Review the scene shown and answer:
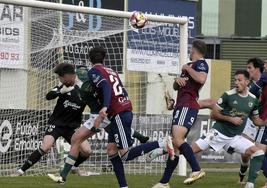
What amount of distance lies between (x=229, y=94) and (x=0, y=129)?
5.66 meters

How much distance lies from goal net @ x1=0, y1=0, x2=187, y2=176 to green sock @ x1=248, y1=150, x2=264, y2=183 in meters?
4.26

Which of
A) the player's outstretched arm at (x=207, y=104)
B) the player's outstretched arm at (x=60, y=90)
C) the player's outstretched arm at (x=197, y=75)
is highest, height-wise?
the player's outstretched arm at (x=197, y=75)

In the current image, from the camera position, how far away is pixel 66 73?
1262cm

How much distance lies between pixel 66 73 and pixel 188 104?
2419 mm

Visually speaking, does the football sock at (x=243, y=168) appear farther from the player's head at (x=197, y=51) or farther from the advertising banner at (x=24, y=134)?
the player's head at (x=197, y=51)

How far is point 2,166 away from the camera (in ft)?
49.3

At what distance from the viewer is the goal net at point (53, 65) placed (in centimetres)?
1581

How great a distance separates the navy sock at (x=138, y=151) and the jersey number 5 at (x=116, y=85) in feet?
2.87

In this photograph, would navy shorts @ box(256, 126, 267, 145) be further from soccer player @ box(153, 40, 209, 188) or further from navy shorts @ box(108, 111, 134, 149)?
navy shorts @ box(108, 111, 134, 149)

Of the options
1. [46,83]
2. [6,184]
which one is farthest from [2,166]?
[6,184]

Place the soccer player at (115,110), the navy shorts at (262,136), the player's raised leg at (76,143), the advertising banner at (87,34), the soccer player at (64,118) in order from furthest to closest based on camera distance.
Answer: the advertising banner at (87,34) < the soccer player at (64,118) < the navy shorts at (262,136) < the player's raised leg at (76,143) < the soccer player at (115,110)

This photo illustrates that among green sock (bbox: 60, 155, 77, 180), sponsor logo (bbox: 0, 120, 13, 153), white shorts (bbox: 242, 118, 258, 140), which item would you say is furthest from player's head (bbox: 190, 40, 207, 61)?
sponsor logo (bbox: 0, 120, 13, 153)

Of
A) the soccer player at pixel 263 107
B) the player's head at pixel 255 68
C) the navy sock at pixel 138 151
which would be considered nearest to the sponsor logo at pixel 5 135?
the navy sock at pixel 138 151

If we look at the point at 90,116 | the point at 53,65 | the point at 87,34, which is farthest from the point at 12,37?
the point at 90,116
